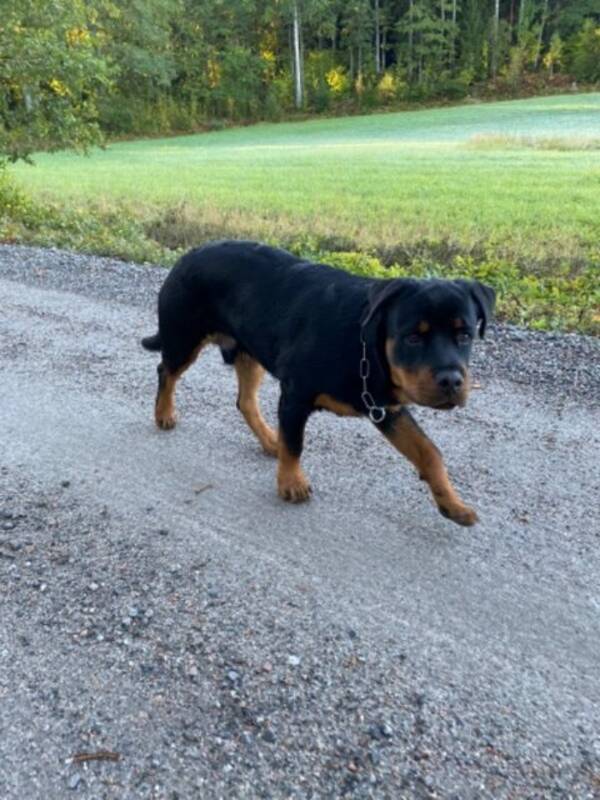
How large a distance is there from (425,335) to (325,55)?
7146 centimetres

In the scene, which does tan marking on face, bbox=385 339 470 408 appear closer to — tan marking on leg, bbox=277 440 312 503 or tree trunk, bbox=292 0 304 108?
tan marking on leg, bbox=277 440 312 503

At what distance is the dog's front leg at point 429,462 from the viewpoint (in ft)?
11.8

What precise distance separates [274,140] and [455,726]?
48.1 m

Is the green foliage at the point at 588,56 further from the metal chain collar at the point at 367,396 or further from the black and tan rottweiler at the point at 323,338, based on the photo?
the metal chain collar at the point at 367,396

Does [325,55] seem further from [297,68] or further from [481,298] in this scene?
[481,298]

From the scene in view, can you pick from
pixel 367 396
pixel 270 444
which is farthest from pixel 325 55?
pixel 367 396

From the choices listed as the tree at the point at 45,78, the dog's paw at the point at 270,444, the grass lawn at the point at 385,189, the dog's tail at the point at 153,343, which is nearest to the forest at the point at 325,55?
the grass lawn at the point at 385,189

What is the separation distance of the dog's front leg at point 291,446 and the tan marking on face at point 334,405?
0.06 meters

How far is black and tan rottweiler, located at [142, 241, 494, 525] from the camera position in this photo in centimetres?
330

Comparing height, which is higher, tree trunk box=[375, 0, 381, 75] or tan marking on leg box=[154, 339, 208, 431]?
tree trunk box=[375, 0, 381, 75]

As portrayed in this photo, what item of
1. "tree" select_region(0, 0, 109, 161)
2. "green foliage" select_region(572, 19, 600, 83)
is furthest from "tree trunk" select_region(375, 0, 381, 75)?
"tree" select_region(0, 0, 109, 161)

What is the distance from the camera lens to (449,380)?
318 cm

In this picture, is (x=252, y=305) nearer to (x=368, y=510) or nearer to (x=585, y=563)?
(x=368, y=510)

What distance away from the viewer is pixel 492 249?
34.9 ft
